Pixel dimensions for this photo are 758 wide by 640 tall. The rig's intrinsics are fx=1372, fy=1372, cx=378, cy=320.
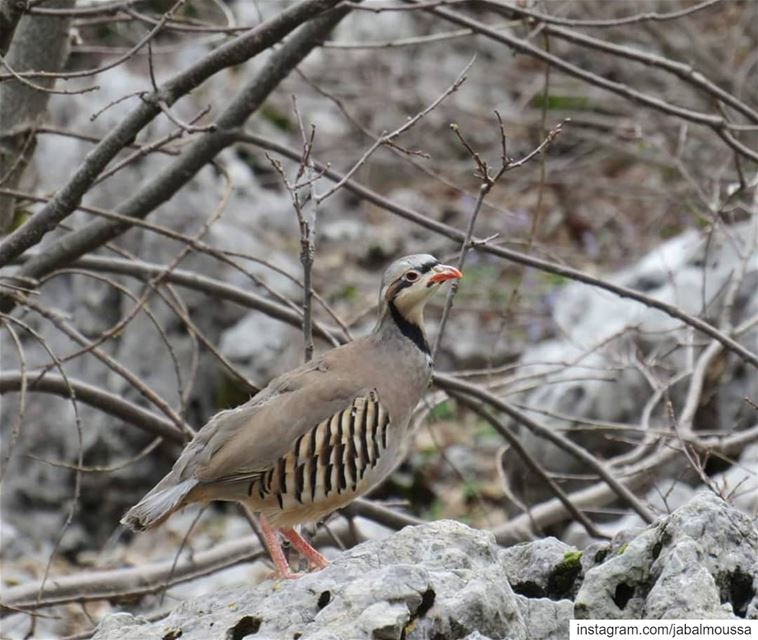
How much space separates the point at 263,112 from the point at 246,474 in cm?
908

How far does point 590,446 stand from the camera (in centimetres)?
938

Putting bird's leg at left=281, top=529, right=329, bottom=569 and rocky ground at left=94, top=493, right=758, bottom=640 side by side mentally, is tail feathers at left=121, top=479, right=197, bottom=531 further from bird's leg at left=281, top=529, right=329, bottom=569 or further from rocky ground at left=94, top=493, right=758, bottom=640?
rocky ground at left=94, top=493, right=758, bottom=640

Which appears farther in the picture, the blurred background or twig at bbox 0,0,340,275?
the blurred background

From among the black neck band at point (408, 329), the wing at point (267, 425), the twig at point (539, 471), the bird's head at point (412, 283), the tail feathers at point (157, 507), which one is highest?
the bird's head at point (412, 283)

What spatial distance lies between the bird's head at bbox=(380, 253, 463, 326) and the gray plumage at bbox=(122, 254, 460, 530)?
0.10 m

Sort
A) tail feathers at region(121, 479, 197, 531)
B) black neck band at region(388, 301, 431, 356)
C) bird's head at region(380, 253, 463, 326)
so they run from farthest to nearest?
black neck band at region(388, 301, 431, 356) → bird's head at region(380, 253, 463, 326) → tail feathers at region(121, 479, 197, 531)

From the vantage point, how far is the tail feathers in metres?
4.15

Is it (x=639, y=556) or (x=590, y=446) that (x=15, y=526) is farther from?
(x=639, y=556)

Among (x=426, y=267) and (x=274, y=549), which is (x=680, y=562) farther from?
(x=426, y=267)

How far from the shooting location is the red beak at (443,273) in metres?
4.66

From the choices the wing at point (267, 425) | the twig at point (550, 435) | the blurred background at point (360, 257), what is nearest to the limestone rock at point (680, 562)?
the blurred background at point (360, 257)

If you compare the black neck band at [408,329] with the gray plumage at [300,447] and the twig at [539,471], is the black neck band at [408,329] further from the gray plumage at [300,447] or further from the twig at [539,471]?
the twig at [539,471]

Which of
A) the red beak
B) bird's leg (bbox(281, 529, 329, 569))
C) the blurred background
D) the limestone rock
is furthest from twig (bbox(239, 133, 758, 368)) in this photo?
the limestone rock

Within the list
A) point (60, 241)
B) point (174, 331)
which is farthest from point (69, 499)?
point (60, 241)
